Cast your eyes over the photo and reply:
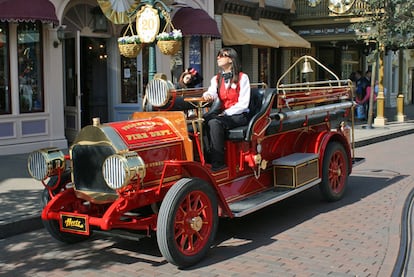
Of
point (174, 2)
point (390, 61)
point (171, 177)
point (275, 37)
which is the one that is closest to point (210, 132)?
point (171, 177)

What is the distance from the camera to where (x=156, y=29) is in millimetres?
9711

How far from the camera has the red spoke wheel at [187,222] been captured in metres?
4.84

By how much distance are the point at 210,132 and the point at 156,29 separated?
14.2 ft

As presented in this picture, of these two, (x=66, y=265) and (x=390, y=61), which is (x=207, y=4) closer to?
(x=66, y=265)

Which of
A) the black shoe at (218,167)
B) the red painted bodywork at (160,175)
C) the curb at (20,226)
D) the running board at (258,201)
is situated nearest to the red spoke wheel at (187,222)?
the red painted bodywork at (160,175)

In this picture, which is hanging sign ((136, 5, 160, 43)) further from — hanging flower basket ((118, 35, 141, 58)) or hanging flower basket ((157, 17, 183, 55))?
hanging flower basket ((118, 35, 141, 58))

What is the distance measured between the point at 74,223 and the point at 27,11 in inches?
257

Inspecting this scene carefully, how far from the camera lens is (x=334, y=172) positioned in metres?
7.68

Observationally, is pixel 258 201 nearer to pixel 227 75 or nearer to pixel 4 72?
pixel 227 75

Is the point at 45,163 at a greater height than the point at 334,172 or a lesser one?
greater

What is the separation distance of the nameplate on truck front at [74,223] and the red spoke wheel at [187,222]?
28.1 inches

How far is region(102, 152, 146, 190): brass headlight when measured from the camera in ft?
15.3

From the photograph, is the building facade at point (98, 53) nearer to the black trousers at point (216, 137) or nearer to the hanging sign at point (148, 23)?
the hanging sign at point (148, 23)

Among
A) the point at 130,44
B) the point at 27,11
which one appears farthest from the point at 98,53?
the point at 130,44
